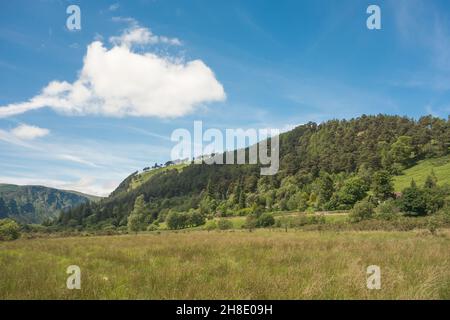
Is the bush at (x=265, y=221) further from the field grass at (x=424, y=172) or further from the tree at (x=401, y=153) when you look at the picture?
the tree at (x=401, y=153)

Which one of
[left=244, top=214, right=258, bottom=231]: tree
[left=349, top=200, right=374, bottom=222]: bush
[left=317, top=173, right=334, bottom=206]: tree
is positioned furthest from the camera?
[left=317, top=173, right=334, bottom=206]: tree

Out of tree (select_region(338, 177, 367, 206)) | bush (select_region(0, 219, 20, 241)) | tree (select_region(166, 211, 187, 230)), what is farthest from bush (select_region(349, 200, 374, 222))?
tree (select_region(166, 211, 187, 230))

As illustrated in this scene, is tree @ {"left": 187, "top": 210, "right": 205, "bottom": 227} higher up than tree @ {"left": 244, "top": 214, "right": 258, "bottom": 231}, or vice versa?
tree @ {"left": 244, "top": 214, "right": 258, "bottom": 231}

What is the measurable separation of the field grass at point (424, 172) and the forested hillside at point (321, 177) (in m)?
3.47

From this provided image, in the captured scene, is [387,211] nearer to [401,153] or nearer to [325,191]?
[325,191]

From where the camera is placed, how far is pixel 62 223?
166 m

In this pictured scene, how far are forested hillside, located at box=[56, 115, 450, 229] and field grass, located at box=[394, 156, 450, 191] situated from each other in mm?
3466

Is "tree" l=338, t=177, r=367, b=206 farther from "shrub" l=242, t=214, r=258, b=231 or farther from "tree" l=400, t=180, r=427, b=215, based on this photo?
"shrub" l=242, t=214, r=258, b=231

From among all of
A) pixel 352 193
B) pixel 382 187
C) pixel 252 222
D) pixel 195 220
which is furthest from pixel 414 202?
pixel 195 220

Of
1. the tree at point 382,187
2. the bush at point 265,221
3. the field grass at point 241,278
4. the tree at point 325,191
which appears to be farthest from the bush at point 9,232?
the tree at point 382,187

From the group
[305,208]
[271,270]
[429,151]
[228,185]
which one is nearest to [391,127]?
[429,151]

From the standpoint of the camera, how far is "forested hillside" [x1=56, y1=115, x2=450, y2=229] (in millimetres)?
86188
